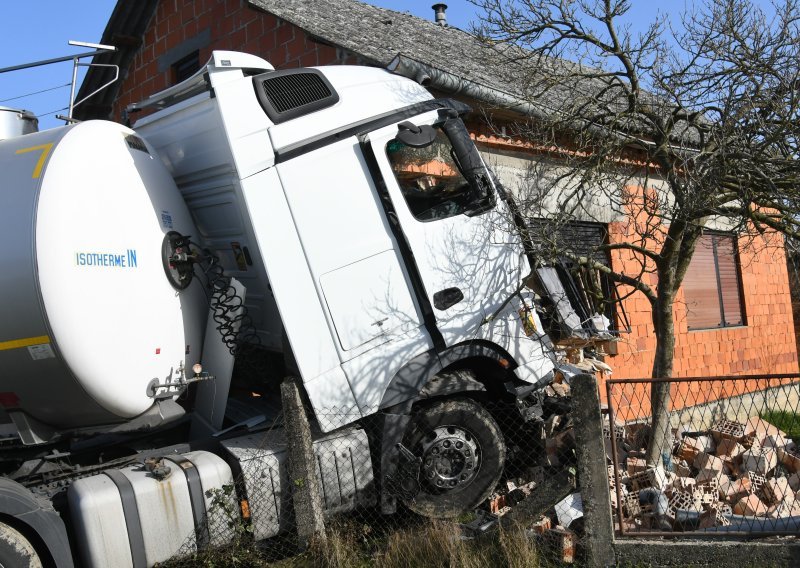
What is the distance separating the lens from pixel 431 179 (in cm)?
589

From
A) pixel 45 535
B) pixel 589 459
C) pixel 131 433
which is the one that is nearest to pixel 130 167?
pixel 131 433

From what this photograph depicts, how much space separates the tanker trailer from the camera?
452cm

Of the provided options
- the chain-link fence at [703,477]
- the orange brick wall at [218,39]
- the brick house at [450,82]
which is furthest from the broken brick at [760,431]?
the orange brick wall at [218,39]

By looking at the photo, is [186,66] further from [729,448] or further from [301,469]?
[729,448]

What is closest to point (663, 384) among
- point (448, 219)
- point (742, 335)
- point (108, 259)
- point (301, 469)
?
point (448, 219)

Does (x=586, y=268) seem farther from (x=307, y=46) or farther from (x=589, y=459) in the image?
(x=307, y=46)

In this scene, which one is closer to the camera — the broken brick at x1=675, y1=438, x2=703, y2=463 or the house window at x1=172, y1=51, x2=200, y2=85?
the broken brick at x1=675, y1=438, x2=703, y2=463

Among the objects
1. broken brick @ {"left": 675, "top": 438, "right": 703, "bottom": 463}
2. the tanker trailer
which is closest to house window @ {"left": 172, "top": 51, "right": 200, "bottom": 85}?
the tanker trailer

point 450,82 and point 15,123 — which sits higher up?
point 450,82

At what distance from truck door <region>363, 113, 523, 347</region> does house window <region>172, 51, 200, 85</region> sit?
7292 mm

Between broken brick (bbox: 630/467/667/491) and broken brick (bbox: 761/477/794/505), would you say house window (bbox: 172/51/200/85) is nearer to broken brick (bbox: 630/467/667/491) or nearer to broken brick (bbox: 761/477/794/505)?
broken brick (bbox: 630/467/667/491)

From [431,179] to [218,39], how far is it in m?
6.83

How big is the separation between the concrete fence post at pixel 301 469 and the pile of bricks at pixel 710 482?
1999 millimetres

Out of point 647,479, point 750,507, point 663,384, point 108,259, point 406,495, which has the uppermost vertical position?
point 108,259
